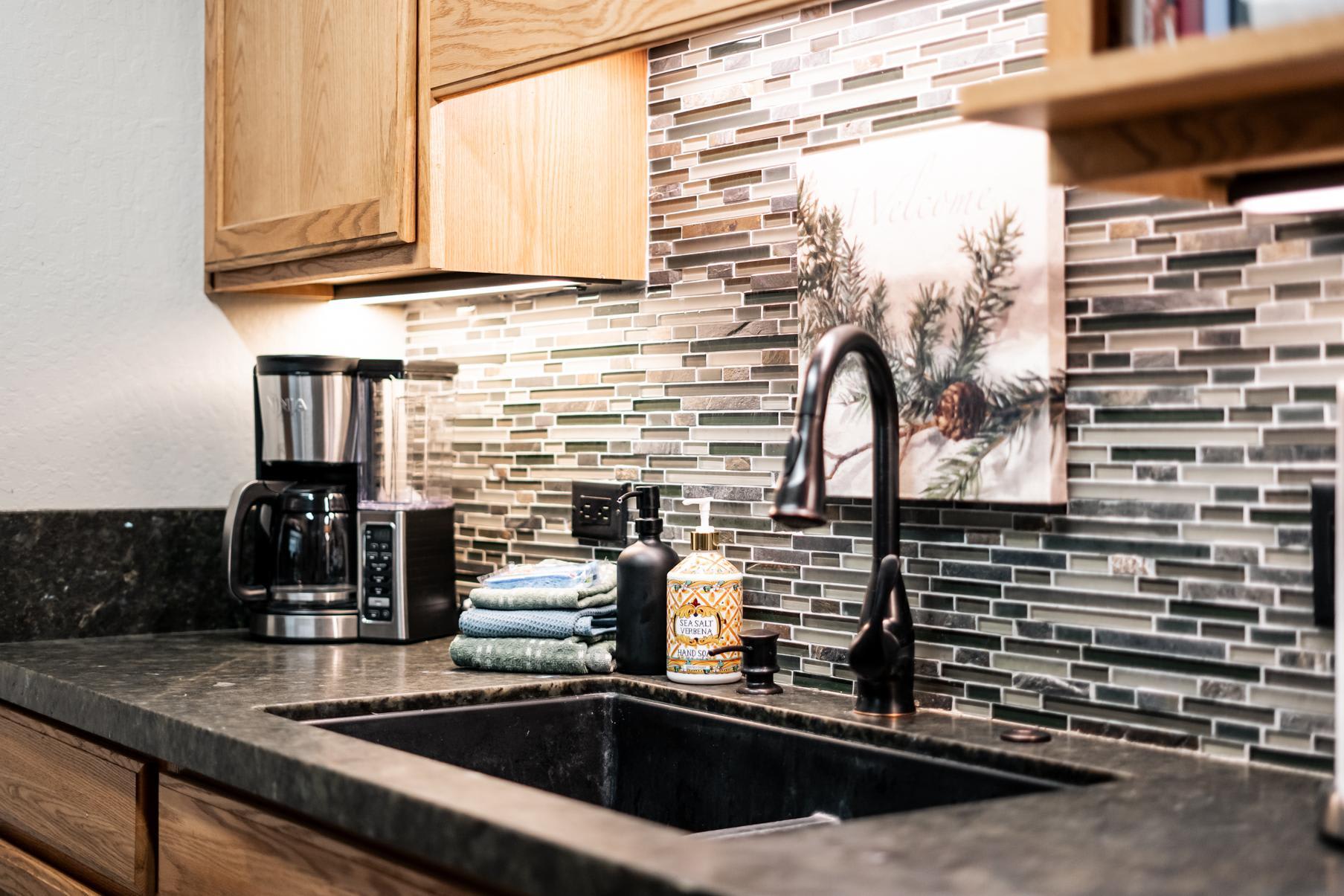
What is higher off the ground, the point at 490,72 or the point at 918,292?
the point at 490,72

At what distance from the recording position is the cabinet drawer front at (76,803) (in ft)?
5.01

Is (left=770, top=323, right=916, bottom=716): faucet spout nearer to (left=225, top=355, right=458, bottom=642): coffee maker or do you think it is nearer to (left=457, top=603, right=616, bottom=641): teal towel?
(left=457, top=603, right=616, bottom=641): teal towel

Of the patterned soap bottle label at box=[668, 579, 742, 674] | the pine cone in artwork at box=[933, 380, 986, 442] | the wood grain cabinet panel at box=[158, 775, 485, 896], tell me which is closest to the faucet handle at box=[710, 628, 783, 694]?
the patterned soap bottle label at box=[668, 579, 742, 674]

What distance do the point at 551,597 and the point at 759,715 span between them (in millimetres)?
381

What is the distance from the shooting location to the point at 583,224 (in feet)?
6.17

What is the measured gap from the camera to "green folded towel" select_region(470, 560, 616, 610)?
69.9 inches

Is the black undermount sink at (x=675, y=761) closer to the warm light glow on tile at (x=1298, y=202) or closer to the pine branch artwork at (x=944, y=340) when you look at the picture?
the pine branch artwork at (x=944, y=340)

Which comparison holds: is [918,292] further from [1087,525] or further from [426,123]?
[426,123]

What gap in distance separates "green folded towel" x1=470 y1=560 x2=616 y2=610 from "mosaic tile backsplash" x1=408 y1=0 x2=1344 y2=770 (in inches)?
5.9

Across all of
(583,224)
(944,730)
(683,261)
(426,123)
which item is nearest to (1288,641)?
(944,730)

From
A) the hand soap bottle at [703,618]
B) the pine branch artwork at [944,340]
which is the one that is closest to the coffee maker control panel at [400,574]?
the hand soap bottle at [703,618]

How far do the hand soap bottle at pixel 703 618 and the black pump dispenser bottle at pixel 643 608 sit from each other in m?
0.06

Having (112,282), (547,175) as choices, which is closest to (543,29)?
(547,175)

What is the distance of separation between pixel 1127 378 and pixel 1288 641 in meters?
0.28
